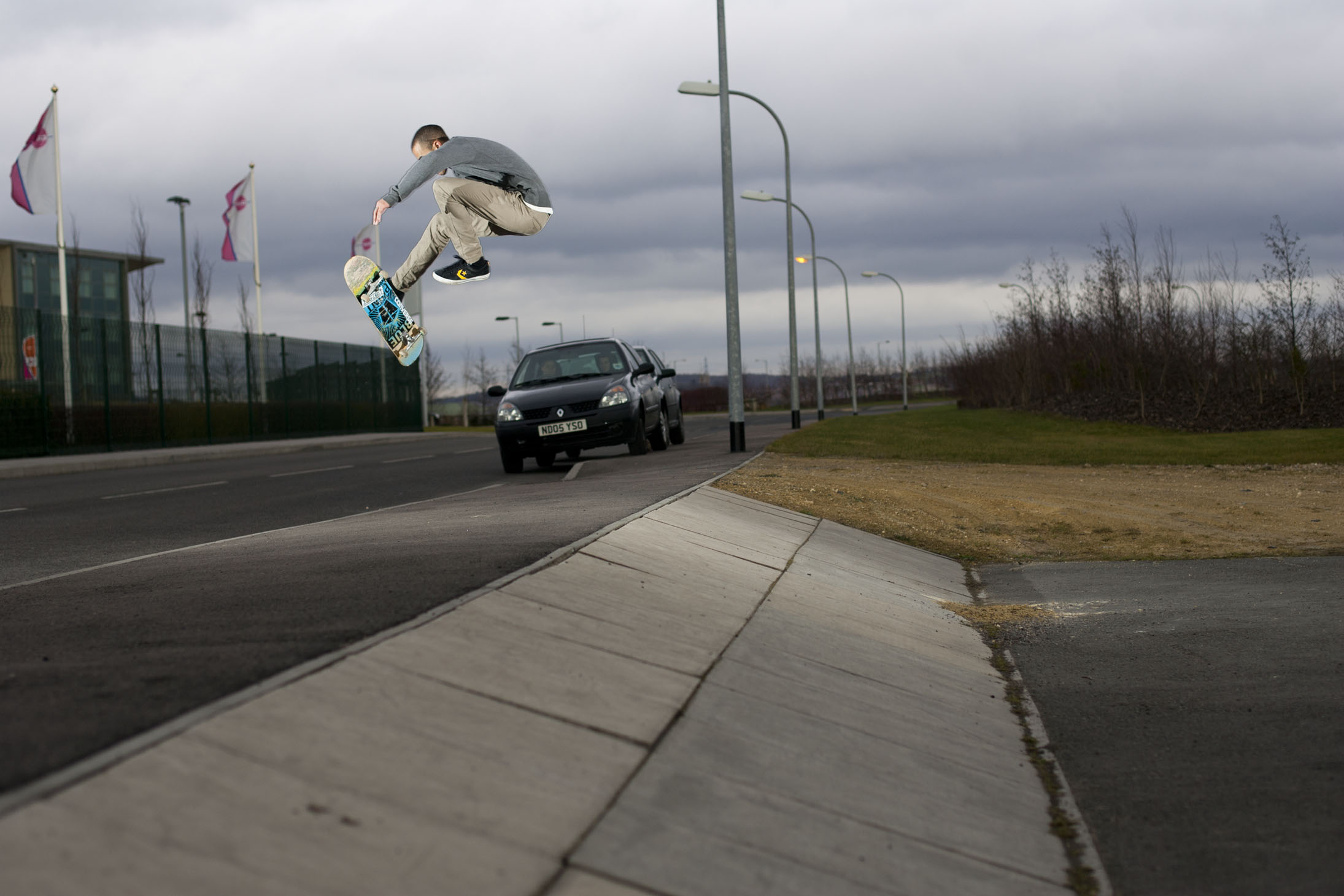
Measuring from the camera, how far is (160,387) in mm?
28312

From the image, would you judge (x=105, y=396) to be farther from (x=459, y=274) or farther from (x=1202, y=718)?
(x=1202, y=718)

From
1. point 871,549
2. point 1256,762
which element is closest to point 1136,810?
point 1256,762

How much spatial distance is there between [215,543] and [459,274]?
355 cm

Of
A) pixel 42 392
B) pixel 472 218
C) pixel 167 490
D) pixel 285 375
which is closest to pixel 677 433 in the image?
pixel 167 490

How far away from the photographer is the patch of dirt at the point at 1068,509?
34.8ft

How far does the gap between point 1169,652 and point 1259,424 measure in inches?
907

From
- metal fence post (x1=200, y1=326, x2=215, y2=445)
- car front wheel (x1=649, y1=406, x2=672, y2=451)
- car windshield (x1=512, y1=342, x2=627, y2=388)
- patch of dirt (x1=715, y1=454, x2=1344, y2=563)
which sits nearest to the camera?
patch of dirt (x1=715, y1=454, x2=1344, y2=563)

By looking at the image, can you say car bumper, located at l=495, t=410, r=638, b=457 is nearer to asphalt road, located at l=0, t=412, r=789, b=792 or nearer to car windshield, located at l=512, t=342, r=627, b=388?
asphalt road, located at l=0, t=412, r=789, b=792

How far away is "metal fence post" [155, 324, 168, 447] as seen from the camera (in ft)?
92.6

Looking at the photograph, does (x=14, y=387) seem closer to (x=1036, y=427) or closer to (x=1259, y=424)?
(x=1036, y=427)

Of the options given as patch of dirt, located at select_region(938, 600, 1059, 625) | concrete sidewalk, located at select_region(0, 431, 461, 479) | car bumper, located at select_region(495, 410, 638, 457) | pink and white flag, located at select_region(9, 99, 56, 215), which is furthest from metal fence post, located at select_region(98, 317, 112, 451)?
patch of dirt, located at select_region(938, 600, 1059, 625)

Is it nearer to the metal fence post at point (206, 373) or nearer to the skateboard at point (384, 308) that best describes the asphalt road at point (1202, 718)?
the skateboard at point (384, 308)

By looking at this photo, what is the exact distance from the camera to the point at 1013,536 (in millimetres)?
11375

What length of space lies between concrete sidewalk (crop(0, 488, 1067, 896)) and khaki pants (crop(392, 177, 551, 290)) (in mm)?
1691
